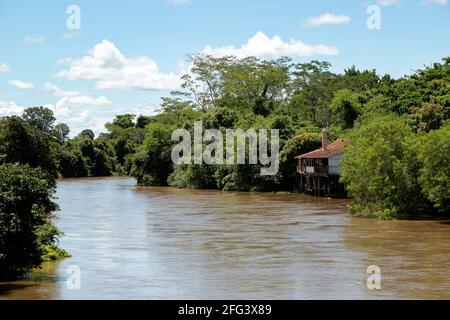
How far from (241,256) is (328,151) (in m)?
37.4

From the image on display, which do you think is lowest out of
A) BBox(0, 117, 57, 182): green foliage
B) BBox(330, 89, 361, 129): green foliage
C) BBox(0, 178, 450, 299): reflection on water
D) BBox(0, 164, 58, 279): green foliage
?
BBox(0, 178, 450, 299): reflection on water

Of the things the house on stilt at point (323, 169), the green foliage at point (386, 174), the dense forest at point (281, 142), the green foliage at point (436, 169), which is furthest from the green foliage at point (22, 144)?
the house on stilt at point (323, 169)

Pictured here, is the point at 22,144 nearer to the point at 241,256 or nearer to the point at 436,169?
the point at 241,256

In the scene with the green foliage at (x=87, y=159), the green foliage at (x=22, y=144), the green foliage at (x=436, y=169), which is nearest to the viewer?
the green foliage at (x=436, y=169)

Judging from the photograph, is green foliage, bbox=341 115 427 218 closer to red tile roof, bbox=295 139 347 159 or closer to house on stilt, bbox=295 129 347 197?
house on stilt, bbox=295 129 347 197

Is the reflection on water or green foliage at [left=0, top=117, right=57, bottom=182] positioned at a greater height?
green foliage at [left=0, top=117, right=57, bottom=182]

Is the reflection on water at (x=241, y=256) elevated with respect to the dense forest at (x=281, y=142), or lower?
lower

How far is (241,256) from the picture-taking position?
96.5ft

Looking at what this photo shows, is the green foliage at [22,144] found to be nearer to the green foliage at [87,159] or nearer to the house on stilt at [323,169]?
the house on stilt at [323,169]

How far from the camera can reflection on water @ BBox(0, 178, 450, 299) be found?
72.9 ft

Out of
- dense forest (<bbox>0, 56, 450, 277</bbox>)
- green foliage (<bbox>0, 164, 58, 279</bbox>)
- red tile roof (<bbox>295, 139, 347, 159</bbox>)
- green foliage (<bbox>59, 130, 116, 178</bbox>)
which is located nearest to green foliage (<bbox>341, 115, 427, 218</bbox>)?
dense forest (<bbox>0, 56, 450, 277</bbox>)

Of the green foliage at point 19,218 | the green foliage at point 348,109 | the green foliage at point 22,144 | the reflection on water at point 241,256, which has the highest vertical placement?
the green foliage at point 348,109

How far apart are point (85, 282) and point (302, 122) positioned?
59640 mm

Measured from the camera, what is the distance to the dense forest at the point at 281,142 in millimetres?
24953
